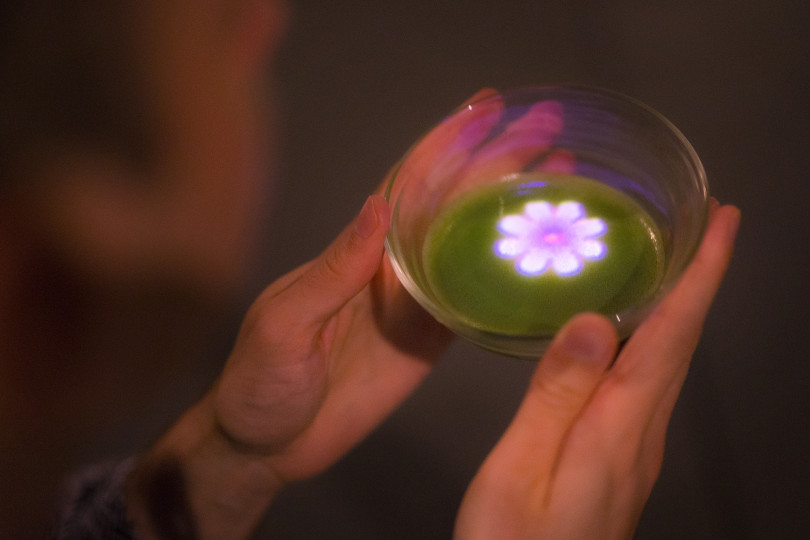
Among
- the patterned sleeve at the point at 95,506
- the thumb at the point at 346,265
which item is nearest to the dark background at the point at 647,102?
the patterned sleeve at the point at 95,506

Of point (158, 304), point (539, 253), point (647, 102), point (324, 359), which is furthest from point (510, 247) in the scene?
point (158, 304)

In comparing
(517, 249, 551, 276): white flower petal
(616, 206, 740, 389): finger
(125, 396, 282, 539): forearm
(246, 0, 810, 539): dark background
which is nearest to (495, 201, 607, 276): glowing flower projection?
(517, 249, 551, 276): white flower petal

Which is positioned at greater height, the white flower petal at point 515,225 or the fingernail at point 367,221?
the fingernail at point 367,221

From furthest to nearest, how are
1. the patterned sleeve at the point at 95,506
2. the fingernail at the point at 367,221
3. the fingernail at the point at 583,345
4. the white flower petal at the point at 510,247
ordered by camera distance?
the patterned sleeve at the point at 95,506 < the white flower petal at the point at 510,247 < the fingernail at the point at 367,221 < the fingernail at the point at 583,345

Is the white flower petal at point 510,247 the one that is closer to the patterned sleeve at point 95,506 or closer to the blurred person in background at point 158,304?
the blurred person in background at point 158,304

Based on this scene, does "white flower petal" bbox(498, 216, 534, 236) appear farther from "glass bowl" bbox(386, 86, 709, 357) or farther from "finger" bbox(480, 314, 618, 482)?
"finger" bbox(480, 314, 618, 482)

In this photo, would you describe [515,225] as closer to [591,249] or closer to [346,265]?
[591,249]

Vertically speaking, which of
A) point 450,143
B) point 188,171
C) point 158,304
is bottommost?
point 158,304
